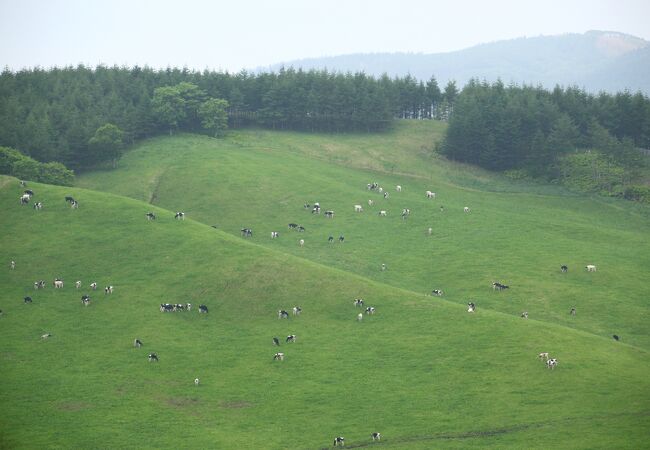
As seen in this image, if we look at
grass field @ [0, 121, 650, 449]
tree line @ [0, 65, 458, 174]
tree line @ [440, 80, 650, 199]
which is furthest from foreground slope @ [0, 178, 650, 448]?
tree line @ [440, 80, 650, 199]

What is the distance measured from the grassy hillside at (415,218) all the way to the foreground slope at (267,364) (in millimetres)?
11587

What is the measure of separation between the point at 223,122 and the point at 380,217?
174 feet

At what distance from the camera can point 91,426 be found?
53625 mm

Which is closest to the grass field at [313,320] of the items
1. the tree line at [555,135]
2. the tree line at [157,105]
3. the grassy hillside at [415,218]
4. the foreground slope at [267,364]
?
the foreground slope at [267,364]

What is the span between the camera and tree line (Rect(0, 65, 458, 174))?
127625 mm

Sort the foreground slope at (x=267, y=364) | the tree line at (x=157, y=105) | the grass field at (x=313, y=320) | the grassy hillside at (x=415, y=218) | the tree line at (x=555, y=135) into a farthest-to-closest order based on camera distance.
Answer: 1. the tree line at (x=555, y=135)
2. the tree line at (x=157, y=105)
3. the grassy hillside at (x=415, y=218)
4. the grass field at (x=313, y=320)
5. the foreground slope at (x=267, y=364)

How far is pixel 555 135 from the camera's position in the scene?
141000 millimetres

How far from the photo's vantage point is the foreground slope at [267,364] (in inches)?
2042

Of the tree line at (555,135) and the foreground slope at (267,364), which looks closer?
the foreground slope at (267,364)

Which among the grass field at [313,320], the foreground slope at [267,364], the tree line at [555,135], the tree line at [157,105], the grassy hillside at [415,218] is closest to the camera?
the foreground slope at [267,364]

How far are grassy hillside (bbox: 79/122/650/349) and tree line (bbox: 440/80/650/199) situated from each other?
7.17 m

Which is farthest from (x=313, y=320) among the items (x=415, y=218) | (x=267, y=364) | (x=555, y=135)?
(x=555, y=135)

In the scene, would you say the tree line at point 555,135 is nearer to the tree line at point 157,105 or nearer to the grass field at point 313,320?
the grass field at point 313,320

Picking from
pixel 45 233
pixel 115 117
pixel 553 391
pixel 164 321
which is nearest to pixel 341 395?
pixel 553 391
